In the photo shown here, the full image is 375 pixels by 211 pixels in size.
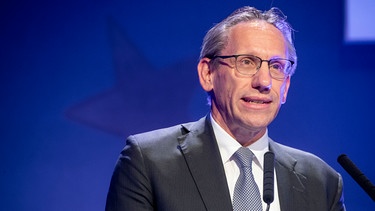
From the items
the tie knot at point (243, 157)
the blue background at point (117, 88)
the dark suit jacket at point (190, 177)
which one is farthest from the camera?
the blue background at point (117, 88)

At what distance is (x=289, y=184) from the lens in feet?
5.68

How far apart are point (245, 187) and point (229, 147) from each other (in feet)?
0.50

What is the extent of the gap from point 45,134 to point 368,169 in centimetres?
142

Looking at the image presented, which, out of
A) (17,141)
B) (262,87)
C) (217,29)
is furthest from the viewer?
(17,141)

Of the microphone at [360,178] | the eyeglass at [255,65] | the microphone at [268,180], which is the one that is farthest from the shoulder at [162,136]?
the microphone at [360,178]

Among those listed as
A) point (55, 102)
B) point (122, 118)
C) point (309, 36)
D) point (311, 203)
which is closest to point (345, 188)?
point (309, 36)

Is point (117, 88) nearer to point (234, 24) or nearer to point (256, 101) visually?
point (234, 24)

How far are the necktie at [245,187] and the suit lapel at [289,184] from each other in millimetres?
96

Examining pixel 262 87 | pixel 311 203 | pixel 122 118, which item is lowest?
pixel 311 203

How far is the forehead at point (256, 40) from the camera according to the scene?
1.73 m

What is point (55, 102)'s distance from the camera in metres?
2.41

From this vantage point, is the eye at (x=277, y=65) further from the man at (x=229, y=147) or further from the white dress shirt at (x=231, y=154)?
the white dress shirt at (x=231, y=154)

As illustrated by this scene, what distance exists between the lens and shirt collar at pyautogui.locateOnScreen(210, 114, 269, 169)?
1729 millimetres

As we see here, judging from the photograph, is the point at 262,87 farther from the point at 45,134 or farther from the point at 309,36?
the point at 45,134
